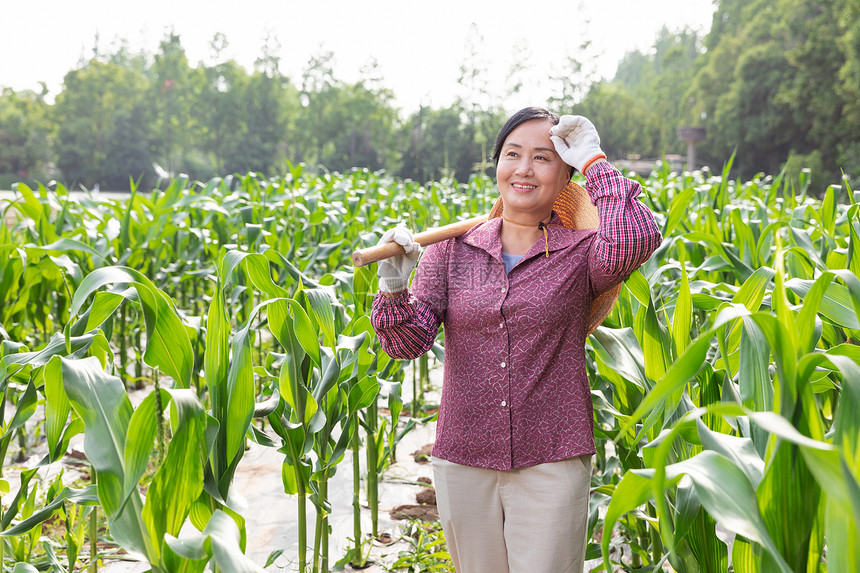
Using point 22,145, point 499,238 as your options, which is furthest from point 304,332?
point 22,145

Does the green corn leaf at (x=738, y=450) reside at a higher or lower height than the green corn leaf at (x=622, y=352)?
higher

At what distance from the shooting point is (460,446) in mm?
1604

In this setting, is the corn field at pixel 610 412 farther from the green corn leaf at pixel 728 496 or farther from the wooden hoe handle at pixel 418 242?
the wooden hoe handle at pixel 418 242

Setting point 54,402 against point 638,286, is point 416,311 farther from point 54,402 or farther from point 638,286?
point 54,402

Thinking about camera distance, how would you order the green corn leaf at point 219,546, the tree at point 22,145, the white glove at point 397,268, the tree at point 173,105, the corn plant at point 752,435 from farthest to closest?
the tree at point 173,105 < the tree at point 22,145 < the white glove at point 397,268 < the green corn leaf at point 219,546 < the corn plant at point 752,435

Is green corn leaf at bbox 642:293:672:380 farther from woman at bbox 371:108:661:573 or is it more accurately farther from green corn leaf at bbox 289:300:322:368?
green corn leaf at bbox 289:300:322:368

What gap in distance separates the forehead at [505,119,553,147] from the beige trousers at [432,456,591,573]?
690 millimetres

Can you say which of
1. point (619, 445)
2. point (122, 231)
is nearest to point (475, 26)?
point (122, 231)

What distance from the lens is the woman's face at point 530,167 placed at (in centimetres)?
157

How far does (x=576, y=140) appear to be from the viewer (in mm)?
1552

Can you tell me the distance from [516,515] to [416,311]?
493mm

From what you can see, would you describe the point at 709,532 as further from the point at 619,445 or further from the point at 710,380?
the point at 619,445

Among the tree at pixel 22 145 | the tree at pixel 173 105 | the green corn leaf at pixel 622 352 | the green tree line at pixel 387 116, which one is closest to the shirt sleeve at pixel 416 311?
the green corn leaf at pixel 622 352

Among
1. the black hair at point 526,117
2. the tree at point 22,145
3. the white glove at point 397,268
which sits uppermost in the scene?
the tree at point 22,145
